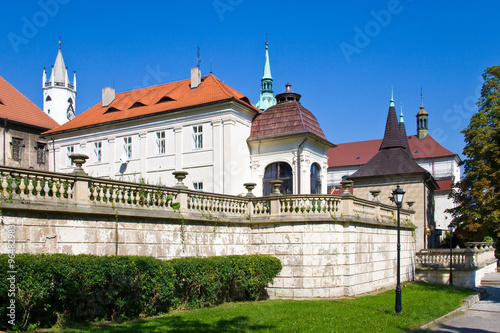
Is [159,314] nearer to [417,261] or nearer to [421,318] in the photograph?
[421,318]

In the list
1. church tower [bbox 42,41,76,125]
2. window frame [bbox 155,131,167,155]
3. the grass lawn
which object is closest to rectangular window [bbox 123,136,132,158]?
window frame [bbox 155,131,167,155]

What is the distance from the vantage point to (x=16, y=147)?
39000 millimetres

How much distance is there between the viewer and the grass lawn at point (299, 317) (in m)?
11.3

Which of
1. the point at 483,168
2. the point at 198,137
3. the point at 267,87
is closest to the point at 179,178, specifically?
the point at 198,137

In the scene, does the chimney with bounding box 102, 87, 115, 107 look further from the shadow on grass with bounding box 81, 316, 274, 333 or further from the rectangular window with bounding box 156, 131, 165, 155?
the shadow on grass with bounding box 81, 316, 274, 333

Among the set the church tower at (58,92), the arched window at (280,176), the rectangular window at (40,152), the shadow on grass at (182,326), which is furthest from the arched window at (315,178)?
the church tower at (58,92)

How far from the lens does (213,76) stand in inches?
1314

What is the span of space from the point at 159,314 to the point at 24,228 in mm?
4243

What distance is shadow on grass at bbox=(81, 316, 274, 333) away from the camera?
10578 millimetres

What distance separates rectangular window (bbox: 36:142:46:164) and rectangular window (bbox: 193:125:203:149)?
17.8 m

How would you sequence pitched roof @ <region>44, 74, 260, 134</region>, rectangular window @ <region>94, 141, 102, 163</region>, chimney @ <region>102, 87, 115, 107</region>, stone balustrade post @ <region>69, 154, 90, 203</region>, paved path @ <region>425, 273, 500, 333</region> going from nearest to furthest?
stone balustrade post @ <region>69, 154, 90, 203</region> → paved path @ <region>425, 273, 500, 333</region> → pitched roof @ <region>44, 74, 260, 134</region> → rectangular window @ <region>94, 141, 102, 163</region> → chimney @ <region>102, 87, 115, 107</region>

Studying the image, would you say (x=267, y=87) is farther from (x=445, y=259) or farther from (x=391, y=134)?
(x=445, y=259)

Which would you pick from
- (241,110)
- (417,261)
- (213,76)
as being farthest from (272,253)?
(213,76)

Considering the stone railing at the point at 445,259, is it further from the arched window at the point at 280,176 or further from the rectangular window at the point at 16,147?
the rectangular window at the point at 16,147
